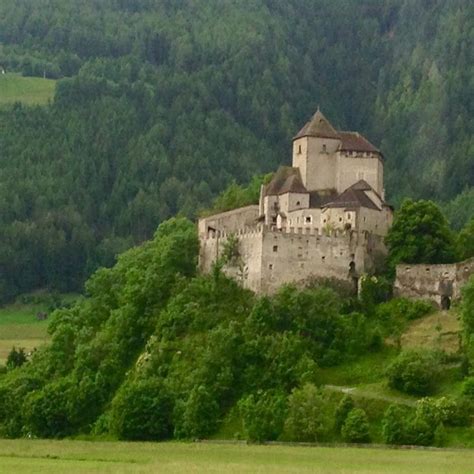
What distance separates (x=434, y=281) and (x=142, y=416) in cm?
2642

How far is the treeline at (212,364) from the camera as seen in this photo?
98.1m

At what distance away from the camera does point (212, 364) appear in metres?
109

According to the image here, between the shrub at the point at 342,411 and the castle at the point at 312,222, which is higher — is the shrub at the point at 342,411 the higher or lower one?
the lower one

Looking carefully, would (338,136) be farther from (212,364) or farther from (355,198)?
(212,364)

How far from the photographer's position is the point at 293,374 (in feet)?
348

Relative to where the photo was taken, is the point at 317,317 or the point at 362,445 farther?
the point at 317,317

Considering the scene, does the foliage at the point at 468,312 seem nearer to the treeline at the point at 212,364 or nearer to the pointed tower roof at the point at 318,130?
the treeline at the point at 212,364

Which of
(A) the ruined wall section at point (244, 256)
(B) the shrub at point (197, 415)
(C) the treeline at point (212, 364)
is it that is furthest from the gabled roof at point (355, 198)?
(B) the shrub at point (197, 415)

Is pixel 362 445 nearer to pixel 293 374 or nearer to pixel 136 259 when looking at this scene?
pixel 293 374

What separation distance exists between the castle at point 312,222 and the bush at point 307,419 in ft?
55.1

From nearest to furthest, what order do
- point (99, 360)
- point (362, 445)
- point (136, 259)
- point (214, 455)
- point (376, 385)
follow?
point (214, 455)
point (362, 445)
point (376, 385)
point (99, 360)
point (136, 259)

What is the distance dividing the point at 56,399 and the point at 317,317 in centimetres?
2175

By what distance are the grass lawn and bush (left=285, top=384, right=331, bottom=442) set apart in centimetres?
505

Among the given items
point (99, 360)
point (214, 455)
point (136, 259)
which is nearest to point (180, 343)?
point (99, 360)
